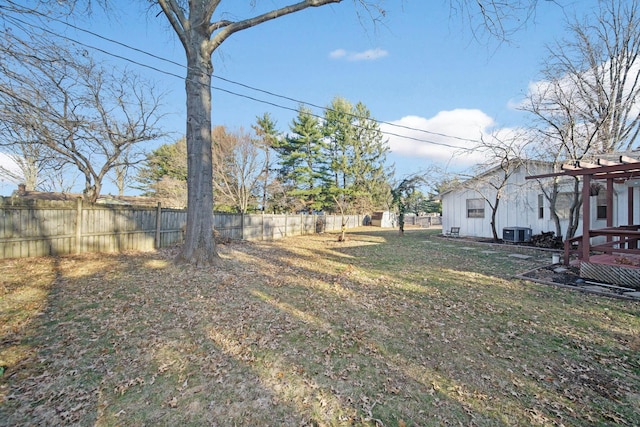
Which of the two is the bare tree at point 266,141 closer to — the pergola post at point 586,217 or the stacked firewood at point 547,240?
the stacked firewood at point 547,240

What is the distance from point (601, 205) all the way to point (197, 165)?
14.4m

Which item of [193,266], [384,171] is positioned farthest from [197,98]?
[384,171]

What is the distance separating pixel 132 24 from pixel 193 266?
258 inches

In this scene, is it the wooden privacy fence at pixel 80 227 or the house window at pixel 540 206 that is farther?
the house window at pixel 540 206

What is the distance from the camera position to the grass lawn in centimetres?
223

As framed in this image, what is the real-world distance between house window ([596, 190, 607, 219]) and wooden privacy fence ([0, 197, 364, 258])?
15.6m

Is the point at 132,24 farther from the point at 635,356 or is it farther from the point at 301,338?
the point at 635,356

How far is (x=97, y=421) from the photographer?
81.0 inches

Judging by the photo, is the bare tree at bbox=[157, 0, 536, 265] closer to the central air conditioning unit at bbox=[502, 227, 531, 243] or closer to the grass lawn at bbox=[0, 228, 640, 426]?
the grass lawn at bbox=[0, 228, 640, 426]

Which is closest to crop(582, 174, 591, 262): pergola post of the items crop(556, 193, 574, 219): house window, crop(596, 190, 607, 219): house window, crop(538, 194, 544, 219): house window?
crop(596, 190, 607, 219): house window

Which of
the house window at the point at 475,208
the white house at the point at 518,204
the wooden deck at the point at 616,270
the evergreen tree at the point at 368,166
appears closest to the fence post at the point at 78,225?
the wooden deck at the point at 616,270

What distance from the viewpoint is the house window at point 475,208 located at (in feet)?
48.0

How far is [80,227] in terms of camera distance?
7434mm

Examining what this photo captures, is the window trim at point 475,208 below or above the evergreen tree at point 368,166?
below
